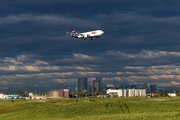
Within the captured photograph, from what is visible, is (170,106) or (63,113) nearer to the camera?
(63,113)

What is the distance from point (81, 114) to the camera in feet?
323

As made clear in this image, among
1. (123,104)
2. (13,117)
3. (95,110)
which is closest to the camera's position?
(13,117)

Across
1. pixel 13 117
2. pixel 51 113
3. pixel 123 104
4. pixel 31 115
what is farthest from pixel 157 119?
pixel 13 117

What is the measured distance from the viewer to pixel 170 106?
10925 cm

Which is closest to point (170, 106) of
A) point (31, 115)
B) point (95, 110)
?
point (95, 110)

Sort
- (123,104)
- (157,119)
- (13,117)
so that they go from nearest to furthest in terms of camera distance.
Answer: (157,119) → (13,117) → (123,104)

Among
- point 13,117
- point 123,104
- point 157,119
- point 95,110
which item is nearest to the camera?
point 157,119

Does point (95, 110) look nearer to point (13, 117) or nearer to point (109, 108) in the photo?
point (109, 108)

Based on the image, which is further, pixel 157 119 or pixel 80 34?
pixel 80 34

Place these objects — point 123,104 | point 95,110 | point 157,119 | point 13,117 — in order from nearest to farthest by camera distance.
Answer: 1. point 157,119
2. point 13,117
3. point 95,110
4. point 123,104

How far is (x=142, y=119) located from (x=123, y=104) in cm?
3987

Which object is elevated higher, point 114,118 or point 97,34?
point 97,34

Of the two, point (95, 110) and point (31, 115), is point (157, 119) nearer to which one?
point (95, 110)

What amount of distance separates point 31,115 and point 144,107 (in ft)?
186
